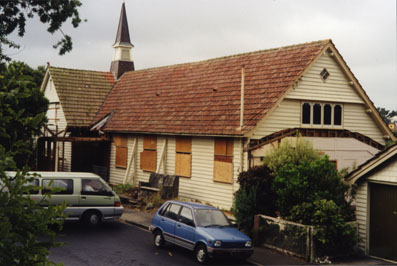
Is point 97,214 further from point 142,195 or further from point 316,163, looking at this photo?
point 316,163

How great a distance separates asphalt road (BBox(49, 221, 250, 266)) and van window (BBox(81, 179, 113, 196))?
1.37m

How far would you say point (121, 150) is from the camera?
28.9 meters

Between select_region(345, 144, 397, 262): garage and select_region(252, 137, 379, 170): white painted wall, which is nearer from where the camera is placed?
select_region(345, 144, 397, 262): garage

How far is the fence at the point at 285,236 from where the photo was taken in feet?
48.4

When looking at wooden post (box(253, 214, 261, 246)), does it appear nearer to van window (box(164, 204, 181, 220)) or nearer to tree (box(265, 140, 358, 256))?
tree (box(265, 140, 358, 256))

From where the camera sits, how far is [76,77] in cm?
3453

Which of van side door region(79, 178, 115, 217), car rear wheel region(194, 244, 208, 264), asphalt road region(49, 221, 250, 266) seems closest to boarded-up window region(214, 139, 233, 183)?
asphalt road region(49, 221, 250, 266)

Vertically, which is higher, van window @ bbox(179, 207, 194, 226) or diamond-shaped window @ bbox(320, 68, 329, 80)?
diamond-shaped window @ bbox(320, 68, 329, 80)

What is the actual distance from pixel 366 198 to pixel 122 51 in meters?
27.3

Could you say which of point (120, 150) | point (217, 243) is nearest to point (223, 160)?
point (217, 243)

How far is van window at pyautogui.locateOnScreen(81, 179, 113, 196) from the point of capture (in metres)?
18.4

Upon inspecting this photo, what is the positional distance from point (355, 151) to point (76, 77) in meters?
20.4

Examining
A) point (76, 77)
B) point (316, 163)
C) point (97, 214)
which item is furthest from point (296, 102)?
point (76, 77)

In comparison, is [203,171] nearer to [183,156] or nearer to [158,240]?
[183,156]
